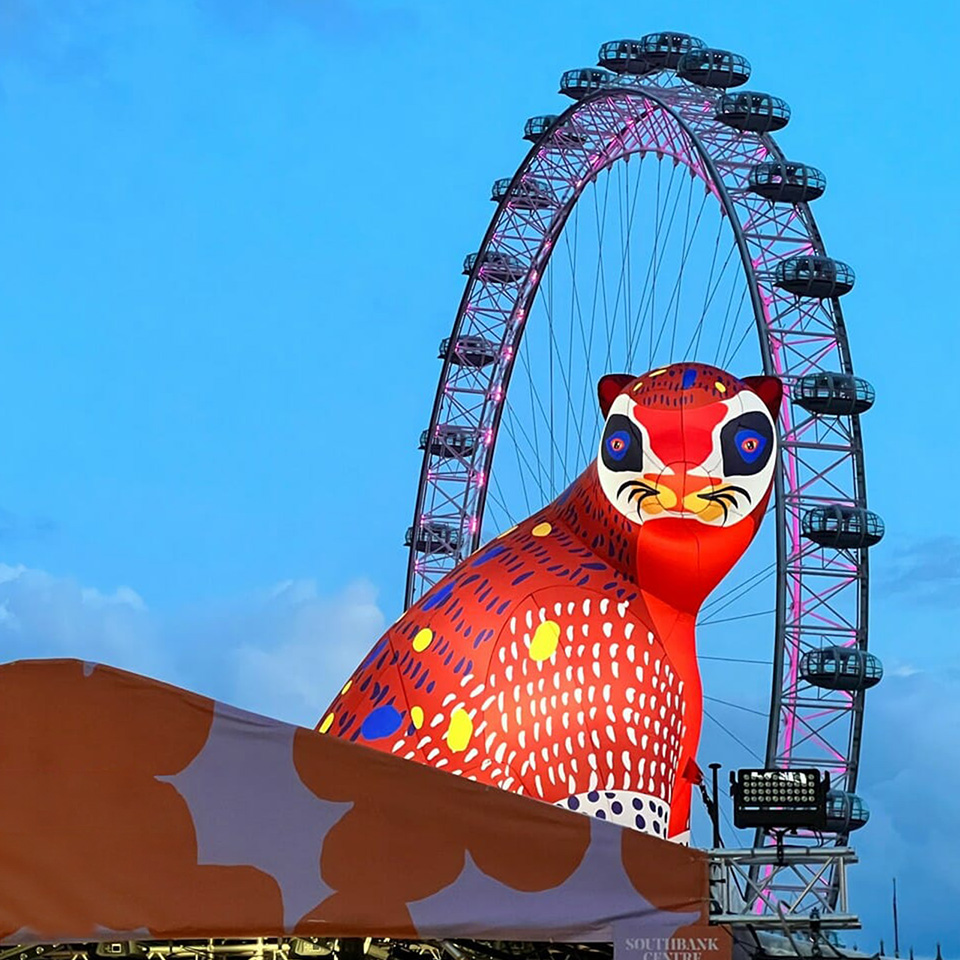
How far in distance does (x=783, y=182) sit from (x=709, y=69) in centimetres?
274

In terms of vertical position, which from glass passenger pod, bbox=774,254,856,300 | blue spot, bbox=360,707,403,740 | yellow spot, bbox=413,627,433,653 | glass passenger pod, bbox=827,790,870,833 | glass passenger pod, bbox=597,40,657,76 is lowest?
blue spot, bbox=360,707,403,740

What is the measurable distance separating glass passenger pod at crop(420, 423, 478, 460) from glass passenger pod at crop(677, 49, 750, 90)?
9.47 metres

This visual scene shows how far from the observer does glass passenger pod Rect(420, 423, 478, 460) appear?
39.3 metres

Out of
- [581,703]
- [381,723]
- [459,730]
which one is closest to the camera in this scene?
[581,703]

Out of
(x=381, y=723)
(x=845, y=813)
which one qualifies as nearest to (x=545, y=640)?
(x=381, y=723)

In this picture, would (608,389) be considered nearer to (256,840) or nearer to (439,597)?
(439,597)

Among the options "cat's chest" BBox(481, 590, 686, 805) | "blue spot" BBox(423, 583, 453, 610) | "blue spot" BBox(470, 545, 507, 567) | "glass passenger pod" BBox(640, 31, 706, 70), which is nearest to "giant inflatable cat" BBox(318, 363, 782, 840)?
"cat's chest" BBox(481, 590, 686, 805)

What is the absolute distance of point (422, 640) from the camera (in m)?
15.8

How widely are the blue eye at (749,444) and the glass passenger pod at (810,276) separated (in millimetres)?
15780

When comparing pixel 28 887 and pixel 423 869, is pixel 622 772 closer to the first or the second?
pixel 423 869

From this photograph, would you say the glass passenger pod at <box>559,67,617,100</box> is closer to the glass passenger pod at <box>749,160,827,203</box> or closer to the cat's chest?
the glass passenger pod at <box>749,160,827,203</box>

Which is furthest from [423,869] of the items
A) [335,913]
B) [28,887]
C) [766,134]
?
[766,134]

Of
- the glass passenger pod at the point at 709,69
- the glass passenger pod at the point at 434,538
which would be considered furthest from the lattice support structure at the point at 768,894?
the glass passenger pod at the point at 434,538

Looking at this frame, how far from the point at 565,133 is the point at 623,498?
20932 mm
